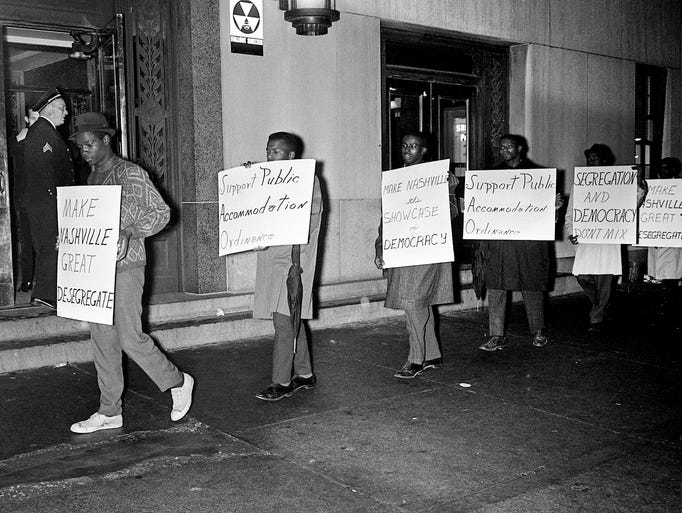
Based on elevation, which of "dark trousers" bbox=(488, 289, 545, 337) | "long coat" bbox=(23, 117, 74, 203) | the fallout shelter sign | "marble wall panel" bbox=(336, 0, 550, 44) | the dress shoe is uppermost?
"marble wall panel" bbox=(336, 0, 550, 44)

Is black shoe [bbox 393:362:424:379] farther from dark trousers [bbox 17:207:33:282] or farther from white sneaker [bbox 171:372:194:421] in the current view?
dark trousers [bbox 17:207:33:282]

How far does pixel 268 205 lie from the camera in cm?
568

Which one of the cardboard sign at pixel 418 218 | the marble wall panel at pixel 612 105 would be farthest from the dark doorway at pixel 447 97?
the cardboard sign at pixel 418 218

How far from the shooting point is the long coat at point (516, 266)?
7.52 m

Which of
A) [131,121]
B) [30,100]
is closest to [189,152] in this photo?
[131,121]

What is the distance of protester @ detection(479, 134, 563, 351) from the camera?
7.53m

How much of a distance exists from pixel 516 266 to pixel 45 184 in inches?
179

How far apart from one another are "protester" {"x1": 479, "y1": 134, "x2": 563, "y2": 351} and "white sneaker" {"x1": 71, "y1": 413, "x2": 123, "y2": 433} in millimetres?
3758

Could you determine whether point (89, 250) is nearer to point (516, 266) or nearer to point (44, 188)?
Result: point (44, 188)

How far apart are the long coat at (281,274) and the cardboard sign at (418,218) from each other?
3.14 ft

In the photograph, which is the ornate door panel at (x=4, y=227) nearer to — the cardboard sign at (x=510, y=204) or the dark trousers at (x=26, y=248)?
the dark trousers at (x=26, y=248)

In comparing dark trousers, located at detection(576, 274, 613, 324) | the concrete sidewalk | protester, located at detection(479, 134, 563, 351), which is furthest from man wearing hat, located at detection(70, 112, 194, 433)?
dark trousers, located at detection(576, 274, 613, 324)

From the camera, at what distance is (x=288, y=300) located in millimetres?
5641

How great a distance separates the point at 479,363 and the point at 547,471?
8.87 ft
